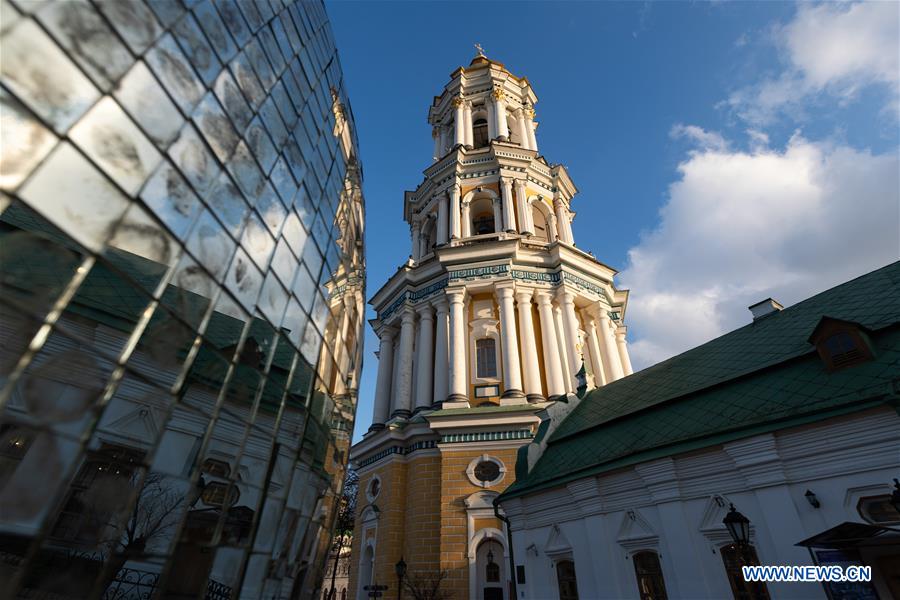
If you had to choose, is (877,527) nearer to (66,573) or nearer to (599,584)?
(599,584)

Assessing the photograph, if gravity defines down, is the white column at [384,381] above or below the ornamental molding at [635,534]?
above

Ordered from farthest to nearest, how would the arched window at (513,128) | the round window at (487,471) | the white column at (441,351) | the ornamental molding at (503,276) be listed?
the arched window at (513,128) → the ornamental molding at (503,276) → the white column at (441,351) → the round window at (487,471)

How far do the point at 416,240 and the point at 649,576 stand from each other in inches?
978

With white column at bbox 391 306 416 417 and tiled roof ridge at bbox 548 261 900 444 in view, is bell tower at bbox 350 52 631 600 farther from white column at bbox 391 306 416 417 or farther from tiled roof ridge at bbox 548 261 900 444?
tiled roof ridge at bbox 548 261 900 444

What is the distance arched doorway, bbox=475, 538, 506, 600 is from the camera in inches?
691

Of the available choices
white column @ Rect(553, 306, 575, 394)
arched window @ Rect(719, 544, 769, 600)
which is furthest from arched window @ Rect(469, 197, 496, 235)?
arched window @ Rect(719, 544, 769, 600)

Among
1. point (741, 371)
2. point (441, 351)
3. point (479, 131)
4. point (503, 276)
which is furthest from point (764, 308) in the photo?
point (479, 131)

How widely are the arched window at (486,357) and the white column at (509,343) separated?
0.96 metres

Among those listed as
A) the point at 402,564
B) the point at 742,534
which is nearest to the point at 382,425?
the point at 402,564

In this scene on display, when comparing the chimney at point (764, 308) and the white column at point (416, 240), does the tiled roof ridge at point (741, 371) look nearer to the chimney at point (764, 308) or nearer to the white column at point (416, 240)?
the chimney at point (764, 308)

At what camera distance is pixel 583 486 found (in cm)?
1325

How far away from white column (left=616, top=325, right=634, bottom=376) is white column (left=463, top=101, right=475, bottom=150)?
15.7 meters

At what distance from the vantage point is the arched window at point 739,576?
950cm

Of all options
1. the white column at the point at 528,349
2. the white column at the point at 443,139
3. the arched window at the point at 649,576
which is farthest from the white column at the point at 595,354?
the white column at the point at 443,139
